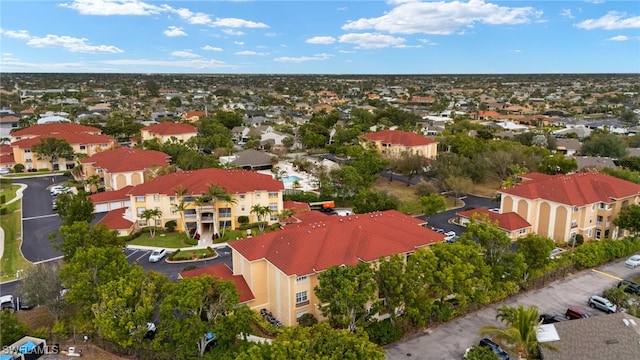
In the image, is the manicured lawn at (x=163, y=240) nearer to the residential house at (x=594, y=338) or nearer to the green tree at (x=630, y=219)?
the residential house at (x=594, y=338)

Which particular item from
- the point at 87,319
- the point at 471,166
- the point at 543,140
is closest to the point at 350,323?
the point at 87,319

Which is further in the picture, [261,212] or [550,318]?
[261,212]

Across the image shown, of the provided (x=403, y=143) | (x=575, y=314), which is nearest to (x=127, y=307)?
(x=575, y=314)

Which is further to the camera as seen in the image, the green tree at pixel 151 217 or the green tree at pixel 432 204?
the green tree at pixel 432 204

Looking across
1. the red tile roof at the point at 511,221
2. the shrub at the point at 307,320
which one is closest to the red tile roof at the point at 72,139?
the shrub at the point at 307,320

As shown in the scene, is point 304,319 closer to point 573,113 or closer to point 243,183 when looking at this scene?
point 243,183

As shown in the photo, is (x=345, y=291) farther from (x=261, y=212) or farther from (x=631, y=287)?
(x=261, y=212)
